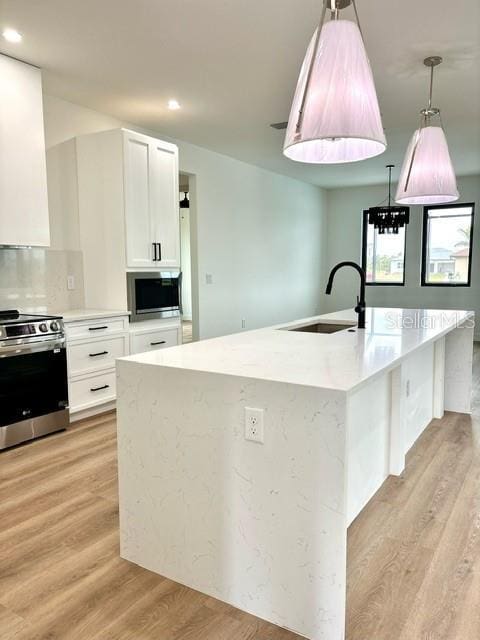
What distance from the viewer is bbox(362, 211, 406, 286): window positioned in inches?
337

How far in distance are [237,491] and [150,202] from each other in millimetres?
3214

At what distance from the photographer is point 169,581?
72.1 inches

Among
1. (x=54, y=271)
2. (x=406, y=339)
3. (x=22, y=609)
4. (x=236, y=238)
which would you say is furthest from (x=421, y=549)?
(x=236, y=238)

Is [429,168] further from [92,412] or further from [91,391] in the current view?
[92,412]

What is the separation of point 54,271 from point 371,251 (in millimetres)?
6411

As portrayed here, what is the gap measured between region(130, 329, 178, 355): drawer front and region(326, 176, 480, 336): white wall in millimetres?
5319

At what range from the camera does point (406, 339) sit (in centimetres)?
235

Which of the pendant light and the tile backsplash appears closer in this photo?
the pendant light

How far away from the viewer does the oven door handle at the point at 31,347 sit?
3.10 metres

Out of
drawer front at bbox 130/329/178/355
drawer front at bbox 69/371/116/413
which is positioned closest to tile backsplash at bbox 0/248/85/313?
drawer front at bbox 130/329/178/355

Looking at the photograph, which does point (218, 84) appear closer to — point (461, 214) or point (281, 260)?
point (281, 260)

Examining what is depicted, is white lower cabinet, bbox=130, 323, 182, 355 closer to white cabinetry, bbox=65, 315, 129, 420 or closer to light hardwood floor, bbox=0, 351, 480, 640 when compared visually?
white cabinetry, bbox=65, 315, 129, 420

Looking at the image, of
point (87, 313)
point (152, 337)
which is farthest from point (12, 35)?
point (152, 337)

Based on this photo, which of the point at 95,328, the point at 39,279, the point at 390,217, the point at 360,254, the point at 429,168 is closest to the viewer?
the point at 429,168
